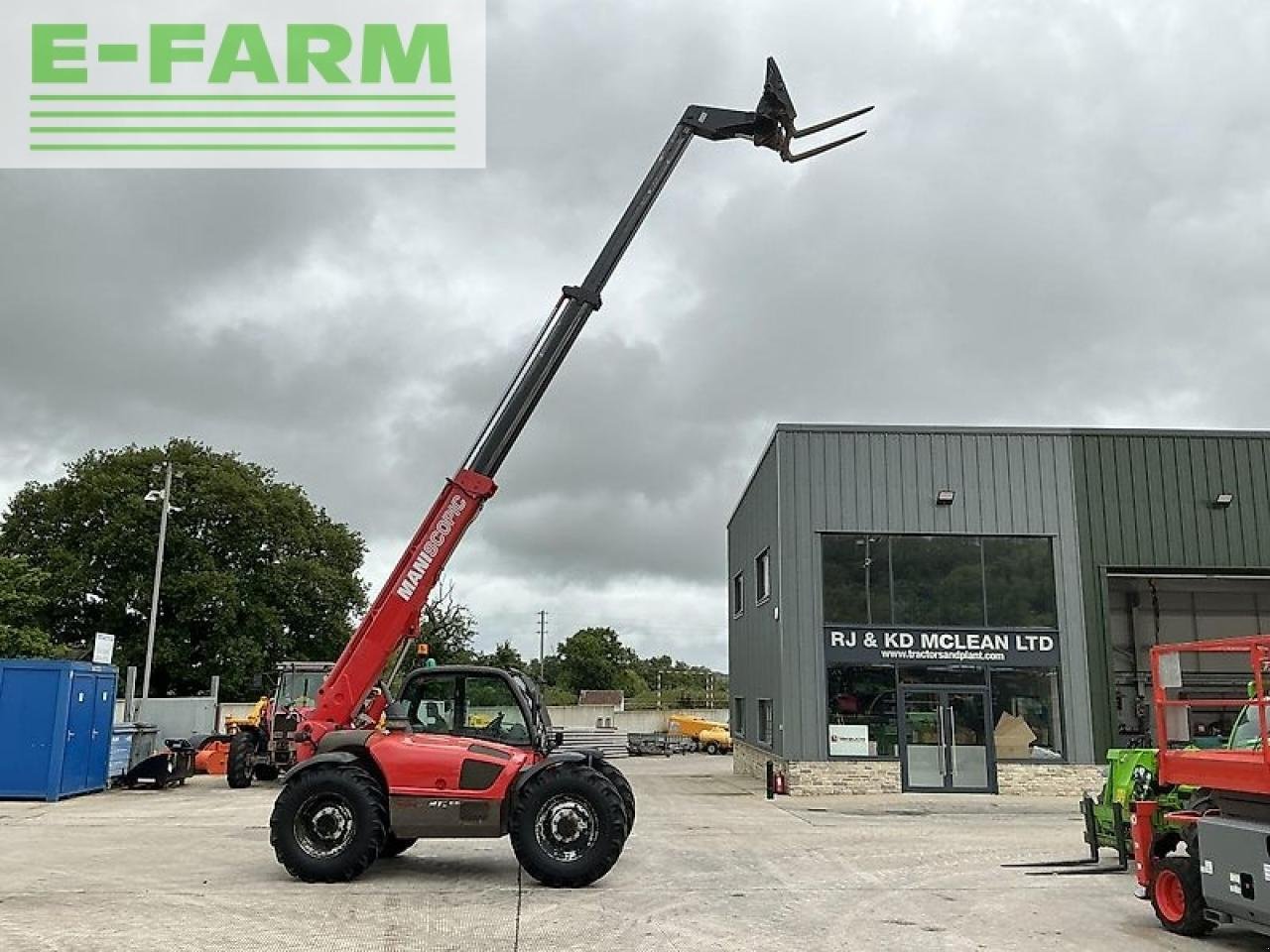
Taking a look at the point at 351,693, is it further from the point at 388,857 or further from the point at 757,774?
the point at 757,774

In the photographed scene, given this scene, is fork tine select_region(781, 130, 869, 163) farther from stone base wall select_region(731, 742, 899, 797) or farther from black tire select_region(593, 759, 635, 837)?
stone base wall select_region(731, 742, 899, 797)

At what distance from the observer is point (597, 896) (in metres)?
9.41

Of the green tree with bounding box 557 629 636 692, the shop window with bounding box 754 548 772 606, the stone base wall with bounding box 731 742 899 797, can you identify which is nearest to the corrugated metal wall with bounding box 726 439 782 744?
the shop window with bounding box 754 548 772 606

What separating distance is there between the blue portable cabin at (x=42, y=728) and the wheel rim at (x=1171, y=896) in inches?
662

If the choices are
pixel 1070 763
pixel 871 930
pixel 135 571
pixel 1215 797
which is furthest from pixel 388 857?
pixel 135 571

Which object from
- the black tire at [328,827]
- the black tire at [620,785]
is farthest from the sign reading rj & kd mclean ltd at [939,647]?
the black tire at [328,827]

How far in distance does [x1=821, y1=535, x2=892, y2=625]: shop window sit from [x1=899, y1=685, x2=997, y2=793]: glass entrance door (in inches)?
65.3

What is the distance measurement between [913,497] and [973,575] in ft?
6.48

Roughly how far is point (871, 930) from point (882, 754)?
12.9 meters

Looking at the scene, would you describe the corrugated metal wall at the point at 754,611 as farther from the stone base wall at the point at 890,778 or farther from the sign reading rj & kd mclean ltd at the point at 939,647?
the stone base wall at the point at 890,778

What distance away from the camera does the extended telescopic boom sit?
10930mm

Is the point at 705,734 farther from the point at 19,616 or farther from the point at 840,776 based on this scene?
the point at 19,616

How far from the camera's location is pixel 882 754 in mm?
20656

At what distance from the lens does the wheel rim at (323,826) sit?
988 cm
